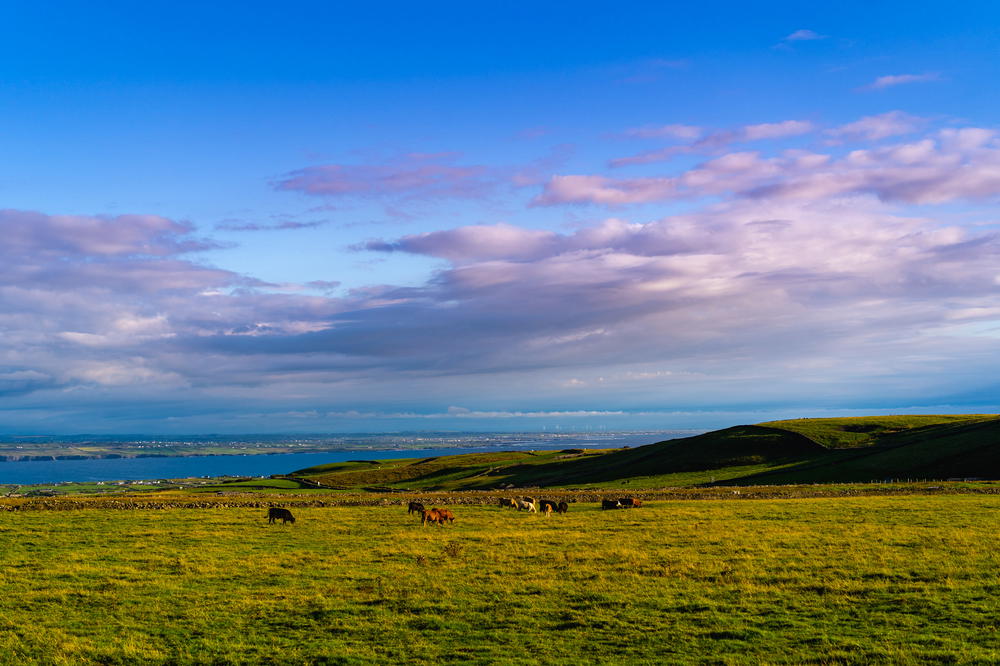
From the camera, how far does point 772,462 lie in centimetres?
9325

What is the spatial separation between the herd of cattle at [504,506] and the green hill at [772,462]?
30039 mm

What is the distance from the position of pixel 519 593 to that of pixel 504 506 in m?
30.5

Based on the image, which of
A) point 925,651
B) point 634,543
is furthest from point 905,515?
point 925,651

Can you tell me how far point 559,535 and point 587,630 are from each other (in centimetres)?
1642

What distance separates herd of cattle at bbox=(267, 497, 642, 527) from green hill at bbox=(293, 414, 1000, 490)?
30.0 m

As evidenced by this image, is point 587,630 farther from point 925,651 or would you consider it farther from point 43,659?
point 43,659

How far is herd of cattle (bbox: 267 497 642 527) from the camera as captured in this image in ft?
130

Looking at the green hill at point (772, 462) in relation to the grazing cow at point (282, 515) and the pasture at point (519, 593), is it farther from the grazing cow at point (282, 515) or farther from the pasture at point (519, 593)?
the grazing cow at point (282, 515)

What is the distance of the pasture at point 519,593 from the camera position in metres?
15.9

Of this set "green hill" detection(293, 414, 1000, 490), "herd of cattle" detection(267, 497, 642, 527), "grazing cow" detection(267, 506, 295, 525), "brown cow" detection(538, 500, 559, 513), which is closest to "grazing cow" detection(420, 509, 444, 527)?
"herd of cattle" detection(267, 497, 642, 527)

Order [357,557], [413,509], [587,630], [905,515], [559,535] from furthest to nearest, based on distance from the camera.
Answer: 1. [413,509]
2. [905,515]
3. [559,535]
4. [357,557]
5. [587,630]

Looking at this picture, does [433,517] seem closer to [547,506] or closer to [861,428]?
[547,506]

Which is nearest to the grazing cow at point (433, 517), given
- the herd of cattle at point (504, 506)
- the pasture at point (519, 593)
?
the herd of cattle at point (504, 506)

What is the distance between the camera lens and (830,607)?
61.4 feet
